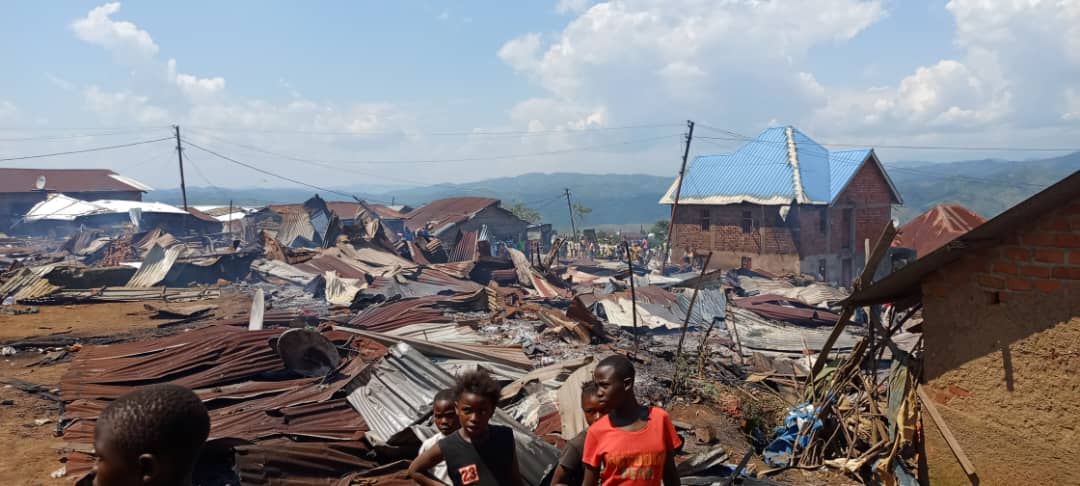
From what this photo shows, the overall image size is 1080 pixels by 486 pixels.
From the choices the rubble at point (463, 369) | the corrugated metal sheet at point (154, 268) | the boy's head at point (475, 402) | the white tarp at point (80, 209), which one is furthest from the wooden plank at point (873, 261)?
the white tarp at point (80, 209)

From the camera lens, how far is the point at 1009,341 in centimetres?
456

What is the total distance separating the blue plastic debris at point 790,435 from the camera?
635cm

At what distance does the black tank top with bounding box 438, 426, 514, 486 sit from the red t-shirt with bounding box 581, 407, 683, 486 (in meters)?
0.45

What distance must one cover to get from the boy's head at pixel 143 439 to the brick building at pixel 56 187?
55.4m

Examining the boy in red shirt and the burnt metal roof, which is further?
the burnt metal roof

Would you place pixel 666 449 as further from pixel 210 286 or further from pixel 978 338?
pixel 210 286

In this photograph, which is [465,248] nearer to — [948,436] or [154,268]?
[154,268]

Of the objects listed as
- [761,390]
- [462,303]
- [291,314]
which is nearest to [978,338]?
[761,390]

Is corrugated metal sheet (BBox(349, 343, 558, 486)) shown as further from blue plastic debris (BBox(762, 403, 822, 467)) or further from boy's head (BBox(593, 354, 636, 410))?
blue plastic debris (BBox(762, 403, 822, 467))

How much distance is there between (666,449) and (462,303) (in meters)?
11.3

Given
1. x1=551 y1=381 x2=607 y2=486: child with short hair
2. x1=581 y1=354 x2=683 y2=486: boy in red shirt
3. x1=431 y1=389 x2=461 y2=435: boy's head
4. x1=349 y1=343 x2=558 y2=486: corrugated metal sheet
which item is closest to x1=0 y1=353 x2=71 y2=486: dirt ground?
x1=349 y1=343 x2=558 y2=486: corrugated metal sheet

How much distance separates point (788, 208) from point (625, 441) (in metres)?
25.9

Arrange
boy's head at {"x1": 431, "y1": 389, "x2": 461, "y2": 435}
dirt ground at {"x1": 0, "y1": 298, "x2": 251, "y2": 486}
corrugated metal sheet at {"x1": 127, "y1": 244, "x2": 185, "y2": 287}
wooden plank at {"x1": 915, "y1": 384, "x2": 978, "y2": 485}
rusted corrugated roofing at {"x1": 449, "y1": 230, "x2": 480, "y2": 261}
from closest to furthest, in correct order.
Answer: boy's head at {"x1": 431, "y1": 389, "x2": 461, "y2": 435}, wooden plank at {"x1": 915, "y1": 384, "x2": 978, "y2": 485}, dirt ground at {"x1": 0, "y1": 298, "x2": 251, "y2": 486}, corrugated metal sheet at {"x1": 127, "y1": 244, "x2": 185, "y2": 287}, rusted corrugated roofing at {"x1": 449, "y1": 230, "x2": 480, "y2": 261}

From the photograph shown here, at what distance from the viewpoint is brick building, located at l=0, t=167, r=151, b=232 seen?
4722 centimetres
